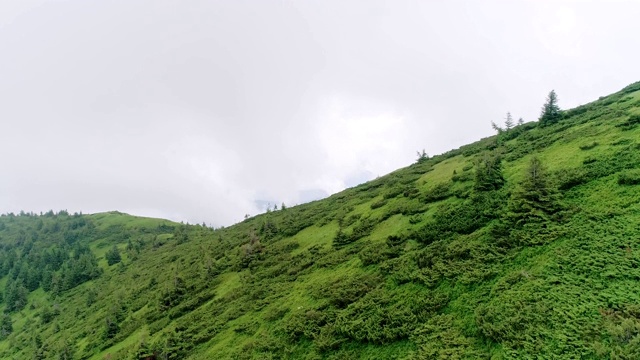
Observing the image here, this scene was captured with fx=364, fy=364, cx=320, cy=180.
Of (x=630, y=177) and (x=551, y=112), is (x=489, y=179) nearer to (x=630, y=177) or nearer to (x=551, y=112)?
(x=630, y=177)

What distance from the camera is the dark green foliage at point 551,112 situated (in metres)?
54.5

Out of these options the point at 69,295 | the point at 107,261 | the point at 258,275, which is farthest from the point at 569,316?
the point at 107,261

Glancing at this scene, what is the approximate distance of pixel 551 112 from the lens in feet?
182

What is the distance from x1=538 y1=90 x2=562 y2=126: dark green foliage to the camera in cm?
5453

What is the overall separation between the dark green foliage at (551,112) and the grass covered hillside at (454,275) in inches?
21.9

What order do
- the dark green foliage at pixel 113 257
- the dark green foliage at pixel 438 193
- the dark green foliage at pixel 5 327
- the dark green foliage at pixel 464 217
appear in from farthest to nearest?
the dark green foliage at pixel 113 257 → the dark green foliage at pixel 5 327 → the dark green foliage at pixel 438 193 → the dark green foliage at pixel 464 217

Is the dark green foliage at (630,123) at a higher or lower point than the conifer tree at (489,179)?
higher

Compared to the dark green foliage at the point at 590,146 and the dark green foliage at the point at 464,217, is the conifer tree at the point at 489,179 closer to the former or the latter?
the dark green foliage at the point at 464,217

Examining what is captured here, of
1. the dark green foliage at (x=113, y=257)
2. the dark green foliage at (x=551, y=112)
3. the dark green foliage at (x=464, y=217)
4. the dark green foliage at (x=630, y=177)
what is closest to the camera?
the dark green foliage at (x=630, y=177)

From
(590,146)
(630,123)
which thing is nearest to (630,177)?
(590,146)

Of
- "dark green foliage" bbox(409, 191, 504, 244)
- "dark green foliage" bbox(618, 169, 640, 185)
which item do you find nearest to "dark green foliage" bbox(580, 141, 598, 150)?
"dark green foliage" bbox(409, 191, 504, 244)

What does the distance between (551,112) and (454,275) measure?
45.5m

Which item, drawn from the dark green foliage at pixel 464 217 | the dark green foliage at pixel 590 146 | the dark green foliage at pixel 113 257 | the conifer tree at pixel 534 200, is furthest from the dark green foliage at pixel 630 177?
the dark green foliage at pixel 113 257

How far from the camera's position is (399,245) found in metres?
32.1
